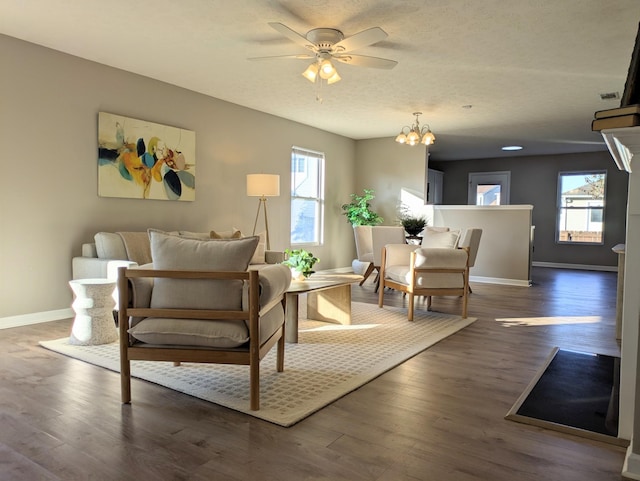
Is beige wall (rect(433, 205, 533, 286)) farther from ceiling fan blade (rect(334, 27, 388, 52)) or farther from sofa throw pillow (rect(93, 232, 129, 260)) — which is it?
sofa throw pillow (rect(93, 232, 129, 260))

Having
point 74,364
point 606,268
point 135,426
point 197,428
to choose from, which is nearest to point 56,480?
point 135,426

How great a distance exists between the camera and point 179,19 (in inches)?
141

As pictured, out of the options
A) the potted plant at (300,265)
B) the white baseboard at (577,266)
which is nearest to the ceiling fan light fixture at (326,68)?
the potted plant at (300,265)

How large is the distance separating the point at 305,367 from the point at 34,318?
109 inches

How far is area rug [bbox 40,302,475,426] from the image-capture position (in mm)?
2389

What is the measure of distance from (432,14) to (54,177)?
11.7 ft

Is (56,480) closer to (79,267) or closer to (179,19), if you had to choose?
(79,267)

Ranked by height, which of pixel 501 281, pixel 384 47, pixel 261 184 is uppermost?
pixel 384 47

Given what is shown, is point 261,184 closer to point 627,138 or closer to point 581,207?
point 627,138

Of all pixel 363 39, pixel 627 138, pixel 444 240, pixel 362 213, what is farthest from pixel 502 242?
pixel 627 138

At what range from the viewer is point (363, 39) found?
3.38 meters

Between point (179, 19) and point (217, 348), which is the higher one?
point (179, 19)

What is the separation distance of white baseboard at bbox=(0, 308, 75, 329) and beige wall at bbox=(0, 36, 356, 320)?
1.4 inches

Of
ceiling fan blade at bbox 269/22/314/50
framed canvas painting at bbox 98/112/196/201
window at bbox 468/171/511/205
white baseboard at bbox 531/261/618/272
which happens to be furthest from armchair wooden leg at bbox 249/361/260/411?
window at bbox 468/171/511/205
